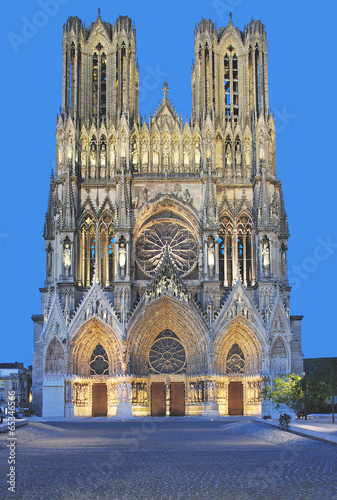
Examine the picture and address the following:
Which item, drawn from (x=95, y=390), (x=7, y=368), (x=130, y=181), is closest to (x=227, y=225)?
(x=130, y=181)

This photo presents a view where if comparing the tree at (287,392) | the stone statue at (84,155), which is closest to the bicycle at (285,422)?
the tree at (287,392)

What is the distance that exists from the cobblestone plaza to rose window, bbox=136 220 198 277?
26511 millimetres

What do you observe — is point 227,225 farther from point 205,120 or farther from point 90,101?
point 90,101

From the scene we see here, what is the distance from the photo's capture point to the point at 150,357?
173ft

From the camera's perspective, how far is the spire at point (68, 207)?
52.9 meters

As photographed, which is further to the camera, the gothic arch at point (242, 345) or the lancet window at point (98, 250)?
the lancet window at point (98, 250)

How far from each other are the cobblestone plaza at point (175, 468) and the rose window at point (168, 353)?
2426cm

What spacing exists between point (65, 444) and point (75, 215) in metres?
29.3

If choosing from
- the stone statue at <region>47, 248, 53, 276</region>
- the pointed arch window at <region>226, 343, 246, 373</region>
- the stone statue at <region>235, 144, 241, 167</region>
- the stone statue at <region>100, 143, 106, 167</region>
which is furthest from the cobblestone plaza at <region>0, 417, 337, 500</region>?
the stone statue at <region>235, 144, 241, 167</region>

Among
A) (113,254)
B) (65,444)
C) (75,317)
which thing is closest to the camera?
(65,444)

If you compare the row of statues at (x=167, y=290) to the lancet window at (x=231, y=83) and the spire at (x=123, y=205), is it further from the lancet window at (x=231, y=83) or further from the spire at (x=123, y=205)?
the lancet window at (x=231, y=83)

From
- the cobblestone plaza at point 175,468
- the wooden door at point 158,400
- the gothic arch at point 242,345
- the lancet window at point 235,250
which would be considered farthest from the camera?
the lancet window at point 235,250

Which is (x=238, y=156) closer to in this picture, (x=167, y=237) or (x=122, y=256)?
(x=167, y=237)

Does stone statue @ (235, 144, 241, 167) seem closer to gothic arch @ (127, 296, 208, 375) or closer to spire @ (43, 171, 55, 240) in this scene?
gothic arch @ (127, 296, 208, 375)
